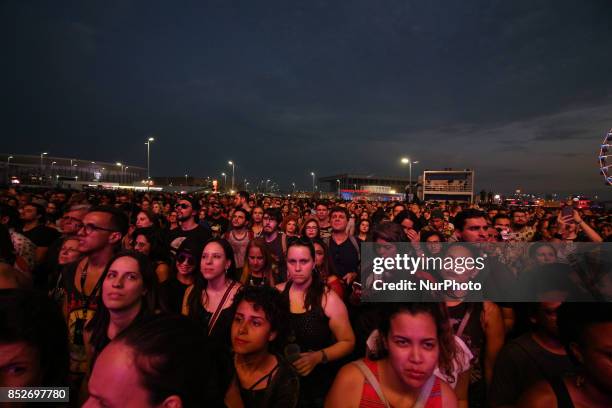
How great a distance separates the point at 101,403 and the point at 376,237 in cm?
401

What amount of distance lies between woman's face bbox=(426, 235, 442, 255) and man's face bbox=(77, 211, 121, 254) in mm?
4057


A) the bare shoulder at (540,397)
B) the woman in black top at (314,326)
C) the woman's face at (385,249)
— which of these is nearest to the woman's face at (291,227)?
the woman's face at (385,249)

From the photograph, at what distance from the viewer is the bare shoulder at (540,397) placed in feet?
5.42

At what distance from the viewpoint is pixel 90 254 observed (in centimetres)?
324

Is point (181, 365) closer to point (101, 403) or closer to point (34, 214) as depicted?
point (101, 403)

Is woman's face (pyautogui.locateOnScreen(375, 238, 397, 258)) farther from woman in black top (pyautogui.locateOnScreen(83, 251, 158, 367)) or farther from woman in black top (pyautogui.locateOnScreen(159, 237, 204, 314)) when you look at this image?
woman in black top (pyautogui.locateOnScreen(83, 251, 158, 367))

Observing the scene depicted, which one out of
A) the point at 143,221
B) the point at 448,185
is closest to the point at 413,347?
the point at 143,221

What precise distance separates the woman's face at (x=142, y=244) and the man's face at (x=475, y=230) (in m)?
4.68

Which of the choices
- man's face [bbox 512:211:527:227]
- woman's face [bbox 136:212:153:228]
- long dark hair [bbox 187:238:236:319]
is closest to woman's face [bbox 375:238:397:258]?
long dark hair [bbox 187:238:236:319]

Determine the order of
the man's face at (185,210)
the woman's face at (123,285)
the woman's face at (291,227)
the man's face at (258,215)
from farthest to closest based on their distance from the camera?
the man's face at (258,215) → the woman's face at (291,227) → the man's face at (185,210) → the woman's face at (123,285)

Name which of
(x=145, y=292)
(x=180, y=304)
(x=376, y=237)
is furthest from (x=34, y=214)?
(x=376, y=237)

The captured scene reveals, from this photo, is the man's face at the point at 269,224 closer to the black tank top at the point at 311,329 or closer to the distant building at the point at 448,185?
the black tank top at the point at 311,329

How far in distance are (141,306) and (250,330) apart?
1106 mm

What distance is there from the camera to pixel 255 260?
14.9 feet
